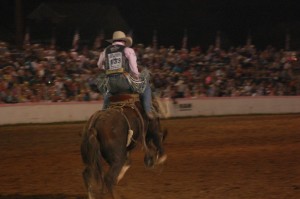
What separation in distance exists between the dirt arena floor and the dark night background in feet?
92.1

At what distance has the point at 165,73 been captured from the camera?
22.3 metres

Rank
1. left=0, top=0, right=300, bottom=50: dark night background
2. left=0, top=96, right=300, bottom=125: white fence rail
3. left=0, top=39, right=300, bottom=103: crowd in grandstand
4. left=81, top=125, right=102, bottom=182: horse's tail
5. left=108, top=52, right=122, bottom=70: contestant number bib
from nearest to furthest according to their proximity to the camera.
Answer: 1. left=81, top=125, right=102, bottom=182: horse's tail
2. left=108, top=52, right=122, bottom=70: contestant number bib
3. left=0, top=96, right=300, bottom=125: white fence rail
4. left=0, top=39, right=300, bottom=103: crowd in grandstand
5. left=0, top=0, right=300, bottom=50: dark night background

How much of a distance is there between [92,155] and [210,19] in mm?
42590

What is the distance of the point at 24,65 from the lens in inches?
793

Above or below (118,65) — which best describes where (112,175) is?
below

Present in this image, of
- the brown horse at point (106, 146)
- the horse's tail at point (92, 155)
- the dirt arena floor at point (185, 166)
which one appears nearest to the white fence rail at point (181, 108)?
the dirt arena floor at point (185, 166)

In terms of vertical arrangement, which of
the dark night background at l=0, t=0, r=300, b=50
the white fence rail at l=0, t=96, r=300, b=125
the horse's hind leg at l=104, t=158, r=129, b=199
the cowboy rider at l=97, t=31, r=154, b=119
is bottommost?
the white fence rail at l=0, t=96, r=300, b=125

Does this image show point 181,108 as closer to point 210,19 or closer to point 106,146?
point 106,146

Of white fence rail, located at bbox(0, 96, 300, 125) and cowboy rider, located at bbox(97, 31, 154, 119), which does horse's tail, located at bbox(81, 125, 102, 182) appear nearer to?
cowboy rider, located at bbox(97, 31, 154, 119)

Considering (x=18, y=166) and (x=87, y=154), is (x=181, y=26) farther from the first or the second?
(x=87, y=154)

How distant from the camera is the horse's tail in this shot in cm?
677

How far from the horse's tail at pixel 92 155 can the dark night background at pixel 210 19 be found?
3679 centimetres

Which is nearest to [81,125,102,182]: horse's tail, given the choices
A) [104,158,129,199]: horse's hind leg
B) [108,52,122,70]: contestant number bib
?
[104,158,129,199]: horse's hind leg

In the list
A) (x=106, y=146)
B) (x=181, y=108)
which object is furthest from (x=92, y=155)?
(x=181, y=108)
